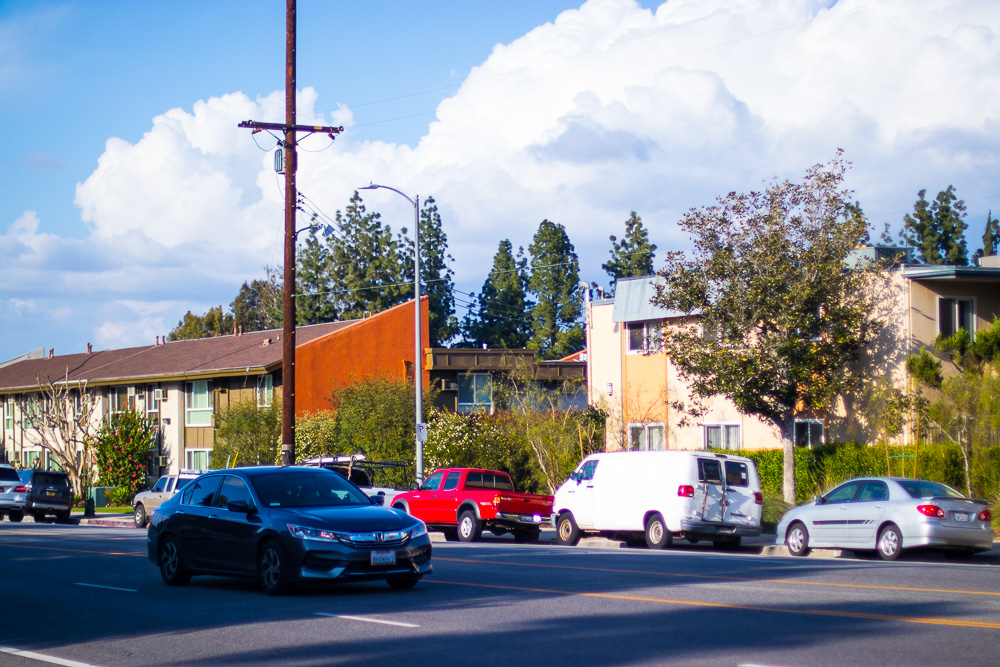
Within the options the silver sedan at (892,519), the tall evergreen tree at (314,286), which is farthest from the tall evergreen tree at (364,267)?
the silver sedan at (892,519)

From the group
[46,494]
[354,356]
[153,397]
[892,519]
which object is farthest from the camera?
[153,397]

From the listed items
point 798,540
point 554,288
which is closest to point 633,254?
point 554,288

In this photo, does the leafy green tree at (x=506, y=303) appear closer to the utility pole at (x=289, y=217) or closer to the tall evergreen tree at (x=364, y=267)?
the tall evergreen tree at (x=364, y=267)

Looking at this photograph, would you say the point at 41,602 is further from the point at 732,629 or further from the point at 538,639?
the point at 732,629

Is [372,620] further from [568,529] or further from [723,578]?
[568,529]

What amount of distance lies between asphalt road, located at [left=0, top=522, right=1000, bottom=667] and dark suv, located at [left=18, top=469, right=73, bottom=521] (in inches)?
969

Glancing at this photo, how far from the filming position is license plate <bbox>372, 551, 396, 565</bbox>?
478 inches

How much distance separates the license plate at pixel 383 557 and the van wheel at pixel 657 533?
10030 millimetres

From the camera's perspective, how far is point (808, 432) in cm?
2950

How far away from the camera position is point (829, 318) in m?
26.5

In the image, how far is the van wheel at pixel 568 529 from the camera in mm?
23000

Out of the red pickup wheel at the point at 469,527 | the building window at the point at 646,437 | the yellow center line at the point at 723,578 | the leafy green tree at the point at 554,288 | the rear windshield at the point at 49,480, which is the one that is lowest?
the red pickup wheel at the point at 469,527

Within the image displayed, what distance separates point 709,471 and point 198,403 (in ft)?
113

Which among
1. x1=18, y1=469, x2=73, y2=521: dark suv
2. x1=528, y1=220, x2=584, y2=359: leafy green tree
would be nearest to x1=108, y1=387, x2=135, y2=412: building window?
x1=18, y1=469, x2=73, y2=521: dark suv
